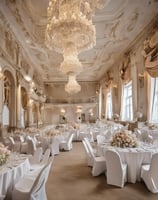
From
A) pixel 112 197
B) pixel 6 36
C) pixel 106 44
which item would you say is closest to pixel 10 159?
pixel 112 197

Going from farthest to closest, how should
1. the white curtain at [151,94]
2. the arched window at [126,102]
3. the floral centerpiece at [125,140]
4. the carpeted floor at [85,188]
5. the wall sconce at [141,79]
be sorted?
the arched window at [126,102] → the wall sconce at [141,79] → the white curtain at [151,94] → the floral centerpiece at [125,140] → the carpeted floor at [85,188]

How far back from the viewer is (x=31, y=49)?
13211 millimetres

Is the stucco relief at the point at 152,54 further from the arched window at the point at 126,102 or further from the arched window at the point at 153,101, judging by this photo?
the arched window at the point at 126,102

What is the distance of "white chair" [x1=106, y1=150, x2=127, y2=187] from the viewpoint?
13.8 ft

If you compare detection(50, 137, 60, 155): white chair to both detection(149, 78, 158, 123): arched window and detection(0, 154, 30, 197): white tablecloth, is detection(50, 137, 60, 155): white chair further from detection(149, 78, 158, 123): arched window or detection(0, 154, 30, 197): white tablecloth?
detection(149, 78, 158, 123): arched window

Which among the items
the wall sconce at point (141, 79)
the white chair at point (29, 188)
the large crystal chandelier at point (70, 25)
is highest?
the large crystal chandelier at point (70, 25)

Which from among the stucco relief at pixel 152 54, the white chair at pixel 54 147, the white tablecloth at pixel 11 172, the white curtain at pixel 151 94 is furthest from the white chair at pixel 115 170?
the white curtain at pixel 151 94

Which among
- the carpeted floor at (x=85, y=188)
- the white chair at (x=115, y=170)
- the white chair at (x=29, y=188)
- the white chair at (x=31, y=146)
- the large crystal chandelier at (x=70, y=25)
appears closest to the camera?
the white chair at (x=29, y=188)

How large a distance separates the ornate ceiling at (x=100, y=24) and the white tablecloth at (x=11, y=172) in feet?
20.5

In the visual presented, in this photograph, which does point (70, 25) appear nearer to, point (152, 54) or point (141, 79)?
point (152, 54)

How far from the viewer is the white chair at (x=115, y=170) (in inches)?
166

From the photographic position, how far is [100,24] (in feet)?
31.7

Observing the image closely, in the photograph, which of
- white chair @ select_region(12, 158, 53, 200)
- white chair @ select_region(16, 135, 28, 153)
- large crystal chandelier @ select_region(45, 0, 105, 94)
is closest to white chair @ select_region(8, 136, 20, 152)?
white chair @ select_region(16, 135, 28, 153)

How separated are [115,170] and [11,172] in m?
2.27
